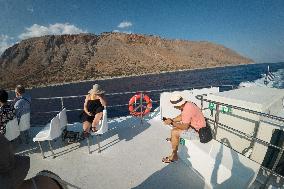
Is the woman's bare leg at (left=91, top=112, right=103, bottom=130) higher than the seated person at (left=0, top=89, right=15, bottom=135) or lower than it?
lower

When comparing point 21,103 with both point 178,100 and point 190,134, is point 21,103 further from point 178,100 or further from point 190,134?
point 190,134

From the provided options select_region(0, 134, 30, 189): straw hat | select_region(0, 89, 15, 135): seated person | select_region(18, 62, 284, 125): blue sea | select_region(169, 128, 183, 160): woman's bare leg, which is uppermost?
select_region(0, 134, 30, 189): straw hat

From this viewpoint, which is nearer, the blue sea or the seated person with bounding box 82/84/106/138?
the seated person with bounding box 82/84/106/138

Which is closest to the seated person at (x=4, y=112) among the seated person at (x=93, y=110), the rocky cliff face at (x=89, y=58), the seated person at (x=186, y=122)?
the seated person at (x=93, y=110)

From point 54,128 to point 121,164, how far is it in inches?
63.9

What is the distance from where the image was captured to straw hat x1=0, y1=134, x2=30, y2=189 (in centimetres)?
150

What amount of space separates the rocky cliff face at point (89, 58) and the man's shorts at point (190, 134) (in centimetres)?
11407

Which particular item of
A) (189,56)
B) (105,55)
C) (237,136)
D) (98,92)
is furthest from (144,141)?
(189,56)

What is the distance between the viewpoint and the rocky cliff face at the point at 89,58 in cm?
13012

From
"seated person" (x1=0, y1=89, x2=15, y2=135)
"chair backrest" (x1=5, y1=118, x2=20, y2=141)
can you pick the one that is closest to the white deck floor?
"chair backrest" (x1=5, y1=118, x2=20, y2=141)

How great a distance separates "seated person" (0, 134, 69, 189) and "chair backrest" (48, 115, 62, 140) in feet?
10.9

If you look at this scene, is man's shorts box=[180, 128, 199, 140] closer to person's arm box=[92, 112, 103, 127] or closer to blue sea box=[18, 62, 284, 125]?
blue sea box=[18, 62, 284, 125]

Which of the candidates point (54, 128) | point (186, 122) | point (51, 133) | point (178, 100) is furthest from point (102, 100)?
point (186, 122)

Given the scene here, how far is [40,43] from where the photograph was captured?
586ft
